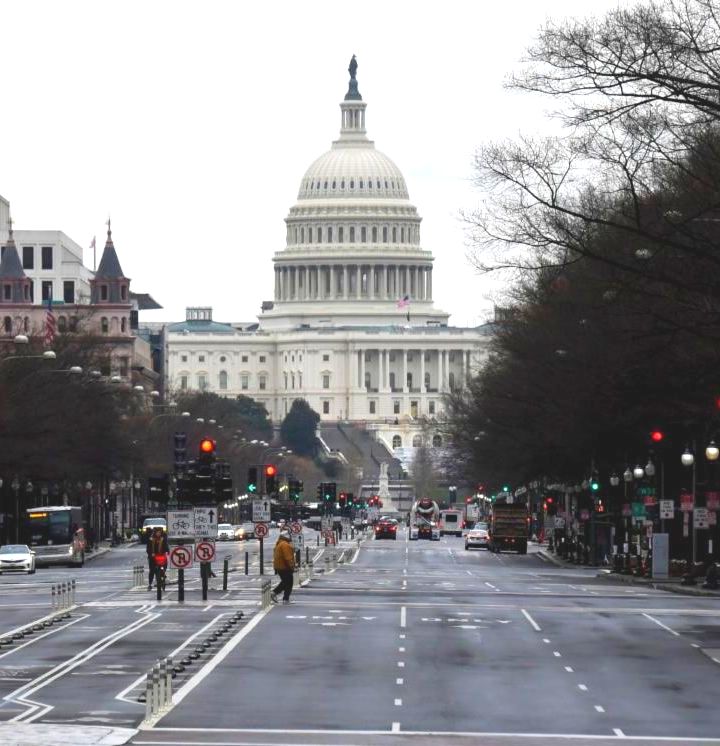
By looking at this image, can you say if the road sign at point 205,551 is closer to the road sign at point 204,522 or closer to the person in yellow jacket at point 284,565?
the road sign at point 204,522

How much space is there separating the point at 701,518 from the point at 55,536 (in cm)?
2904

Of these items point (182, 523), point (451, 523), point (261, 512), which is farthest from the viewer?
point (451, 523)

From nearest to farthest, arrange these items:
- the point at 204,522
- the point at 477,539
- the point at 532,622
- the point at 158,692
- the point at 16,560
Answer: the point at 158,692 < the point at 532,622 < the point at 204,522 < the point at 16,560 < the point at 477,539

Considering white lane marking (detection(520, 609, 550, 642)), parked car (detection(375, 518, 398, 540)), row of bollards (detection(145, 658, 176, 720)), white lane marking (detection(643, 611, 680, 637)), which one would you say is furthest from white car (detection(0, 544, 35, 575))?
parked car (detection(375, 518, 398, 540))

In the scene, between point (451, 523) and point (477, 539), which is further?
point (451, 523)

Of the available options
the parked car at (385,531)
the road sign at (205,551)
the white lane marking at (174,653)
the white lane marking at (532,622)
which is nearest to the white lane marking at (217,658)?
the white lane marking at (174,653)

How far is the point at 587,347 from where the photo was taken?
270ft

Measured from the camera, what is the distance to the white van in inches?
7657

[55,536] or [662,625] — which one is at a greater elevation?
[55,536]

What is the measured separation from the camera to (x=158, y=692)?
1316 inches

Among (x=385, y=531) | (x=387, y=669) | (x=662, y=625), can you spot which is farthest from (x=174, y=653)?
(x=385, y=531)

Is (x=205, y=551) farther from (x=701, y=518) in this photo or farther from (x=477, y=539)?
(x=477, y=539)

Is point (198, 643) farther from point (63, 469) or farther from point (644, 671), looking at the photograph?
point (63, 469)

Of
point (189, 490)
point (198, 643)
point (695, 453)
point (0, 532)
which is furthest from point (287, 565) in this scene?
point (0, 532)
